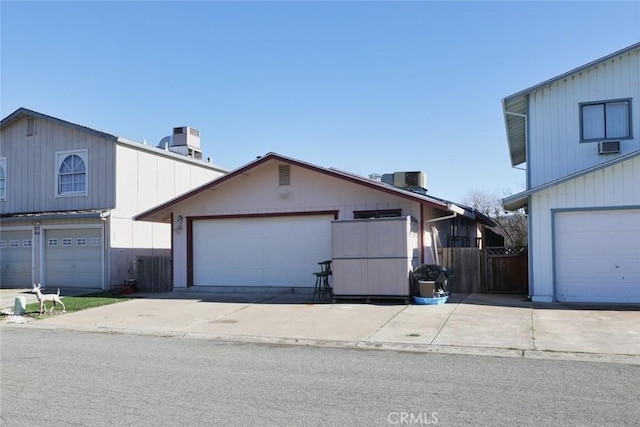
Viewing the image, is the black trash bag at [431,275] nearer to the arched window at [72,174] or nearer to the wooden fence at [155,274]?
the wooden fence at [155,274]

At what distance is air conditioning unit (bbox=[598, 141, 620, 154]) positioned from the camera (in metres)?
15.8

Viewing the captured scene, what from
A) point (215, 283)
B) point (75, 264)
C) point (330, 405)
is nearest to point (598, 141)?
point (215, 283)

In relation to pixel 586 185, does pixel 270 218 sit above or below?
below

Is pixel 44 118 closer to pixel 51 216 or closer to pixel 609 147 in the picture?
pixel 51 216

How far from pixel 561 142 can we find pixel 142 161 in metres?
15.1

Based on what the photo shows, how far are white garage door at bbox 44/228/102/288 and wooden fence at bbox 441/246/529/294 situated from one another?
12.7 m

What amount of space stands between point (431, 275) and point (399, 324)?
10.8 feet

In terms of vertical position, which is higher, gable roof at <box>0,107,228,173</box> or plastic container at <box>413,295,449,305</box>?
gable roof at <box>0,107,228,173</box>

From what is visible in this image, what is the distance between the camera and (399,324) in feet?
38.1

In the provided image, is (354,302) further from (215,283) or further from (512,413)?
(512,413)

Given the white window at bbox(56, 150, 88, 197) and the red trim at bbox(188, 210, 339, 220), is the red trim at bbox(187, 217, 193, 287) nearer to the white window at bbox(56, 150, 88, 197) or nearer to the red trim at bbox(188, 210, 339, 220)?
the red trim at bbox(188, 210, 339, 220)

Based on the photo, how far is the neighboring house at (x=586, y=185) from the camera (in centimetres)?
1404

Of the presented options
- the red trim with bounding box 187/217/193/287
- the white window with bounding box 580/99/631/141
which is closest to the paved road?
the red trim with bounding box 187/217/193/287

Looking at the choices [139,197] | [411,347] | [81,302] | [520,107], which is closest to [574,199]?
[520,107]
